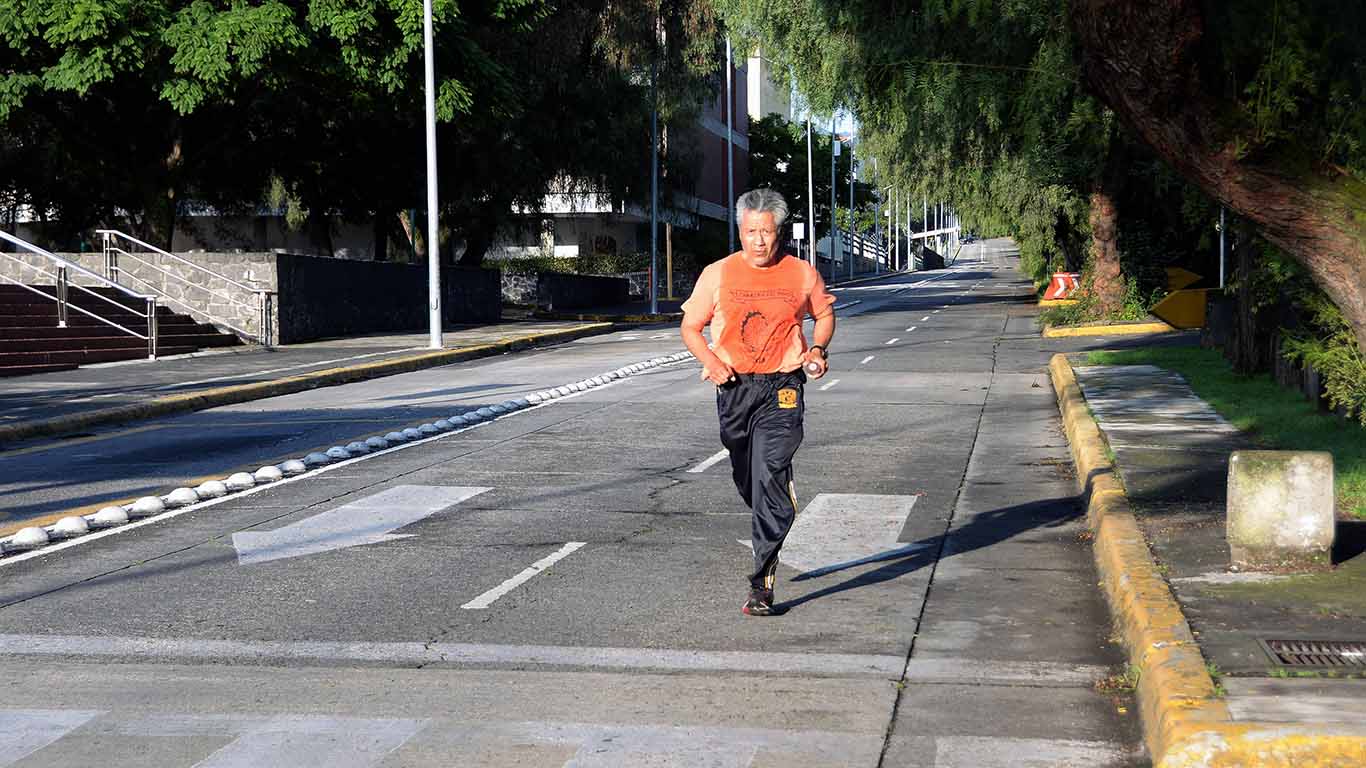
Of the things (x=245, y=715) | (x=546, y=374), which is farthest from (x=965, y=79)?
(x=245, y=715)

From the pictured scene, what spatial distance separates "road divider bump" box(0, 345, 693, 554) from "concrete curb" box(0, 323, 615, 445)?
12.2 feet

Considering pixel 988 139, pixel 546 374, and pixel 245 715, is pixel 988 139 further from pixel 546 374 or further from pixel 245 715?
pixel 245 715

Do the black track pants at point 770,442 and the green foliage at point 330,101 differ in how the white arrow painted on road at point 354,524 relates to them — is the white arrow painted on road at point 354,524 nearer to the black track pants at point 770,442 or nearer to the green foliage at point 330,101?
the black track pants at point 770,442

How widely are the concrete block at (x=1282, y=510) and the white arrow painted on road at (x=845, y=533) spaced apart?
84.9 inches

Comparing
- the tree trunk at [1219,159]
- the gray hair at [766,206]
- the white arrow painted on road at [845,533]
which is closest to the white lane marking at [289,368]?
the white arrow painted on road at [845,533]

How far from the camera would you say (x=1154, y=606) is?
22.8ft

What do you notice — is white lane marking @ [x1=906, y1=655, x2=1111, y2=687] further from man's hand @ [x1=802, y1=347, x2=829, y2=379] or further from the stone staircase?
the stone staircase

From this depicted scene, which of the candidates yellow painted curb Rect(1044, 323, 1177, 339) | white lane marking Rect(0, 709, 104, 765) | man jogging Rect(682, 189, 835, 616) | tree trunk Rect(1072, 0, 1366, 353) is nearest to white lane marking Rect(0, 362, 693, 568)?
Answer: white lane marking Rect(0, 709, 104, 765)

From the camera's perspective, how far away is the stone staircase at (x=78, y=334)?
82.5 feet

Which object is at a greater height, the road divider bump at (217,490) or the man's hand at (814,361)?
the man's hand at (814,361)

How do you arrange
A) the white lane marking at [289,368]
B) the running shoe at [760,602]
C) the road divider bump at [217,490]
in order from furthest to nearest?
the white lane marking at [289,368]
the road divider bump at [217,490]
the running shoe at [760,602]

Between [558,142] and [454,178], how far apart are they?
3.18 meters

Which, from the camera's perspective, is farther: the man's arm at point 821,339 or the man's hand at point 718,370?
the man's hand at point 718,370

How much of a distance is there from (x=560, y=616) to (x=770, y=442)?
1.32 metres
